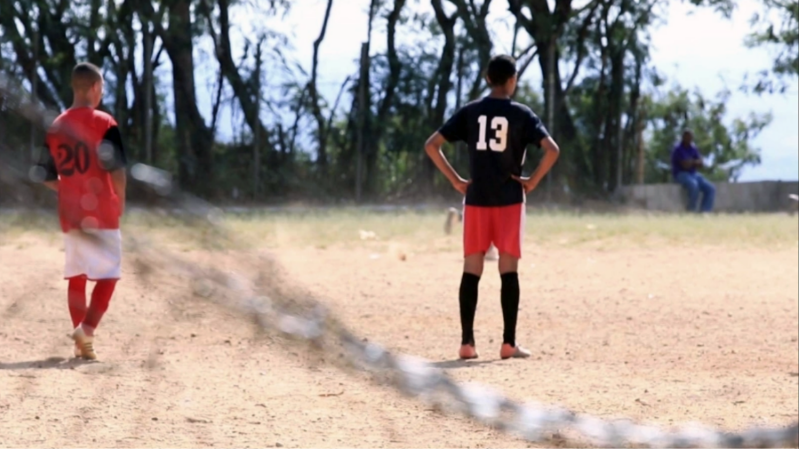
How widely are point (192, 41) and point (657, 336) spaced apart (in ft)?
34.9

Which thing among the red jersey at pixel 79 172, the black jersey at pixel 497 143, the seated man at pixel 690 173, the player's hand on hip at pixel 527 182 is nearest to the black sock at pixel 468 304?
the black jersey at pixel 497 143

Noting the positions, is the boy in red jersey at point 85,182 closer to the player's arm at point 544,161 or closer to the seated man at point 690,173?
Result: the player's arm at point 544,161

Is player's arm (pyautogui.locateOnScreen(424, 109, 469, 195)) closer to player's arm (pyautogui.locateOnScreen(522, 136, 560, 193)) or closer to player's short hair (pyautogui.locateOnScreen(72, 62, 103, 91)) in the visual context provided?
player's arm (pyautogui.locateOnScreen(522, 136, 560, 193))

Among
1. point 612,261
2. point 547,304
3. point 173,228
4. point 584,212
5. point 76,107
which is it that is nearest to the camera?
point 173,228

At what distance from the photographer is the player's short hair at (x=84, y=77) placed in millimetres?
5395

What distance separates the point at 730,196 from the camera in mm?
22297

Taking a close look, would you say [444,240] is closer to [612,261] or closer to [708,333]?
[612,261]

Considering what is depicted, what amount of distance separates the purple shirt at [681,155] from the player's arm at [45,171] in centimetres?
1889

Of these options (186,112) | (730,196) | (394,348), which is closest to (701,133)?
(730,196)

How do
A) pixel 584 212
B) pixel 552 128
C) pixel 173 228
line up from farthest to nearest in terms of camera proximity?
pixel 552 128, pixel 584 212, pixel 173 228

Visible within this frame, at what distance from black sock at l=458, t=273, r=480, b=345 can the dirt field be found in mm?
236

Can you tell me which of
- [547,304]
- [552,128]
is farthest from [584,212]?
[547,304]

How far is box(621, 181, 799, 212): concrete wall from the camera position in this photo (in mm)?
21094

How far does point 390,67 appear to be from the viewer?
19469 millimetres
